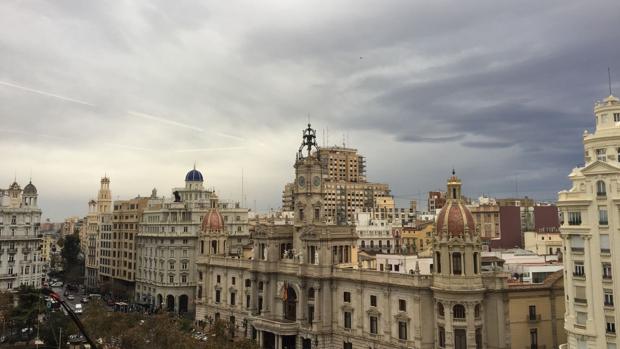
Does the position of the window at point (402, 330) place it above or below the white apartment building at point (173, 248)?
below

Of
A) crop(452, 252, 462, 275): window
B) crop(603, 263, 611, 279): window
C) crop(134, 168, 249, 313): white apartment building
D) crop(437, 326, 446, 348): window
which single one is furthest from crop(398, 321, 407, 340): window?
crop(134, 168, 249, 313): white apartment building

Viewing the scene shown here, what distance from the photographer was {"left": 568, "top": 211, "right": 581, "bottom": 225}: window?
48.3 m

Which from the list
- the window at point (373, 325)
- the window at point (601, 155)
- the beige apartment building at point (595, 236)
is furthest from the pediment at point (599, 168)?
the window at point (373, 325)

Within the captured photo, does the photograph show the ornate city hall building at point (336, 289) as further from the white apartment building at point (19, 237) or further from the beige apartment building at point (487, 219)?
the beige apartment building at point (487, 219)

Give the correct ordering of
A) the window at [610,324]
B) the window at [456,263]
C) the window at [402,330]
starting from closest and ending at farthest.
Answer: the window at [610,324] < the window at [456,263] < the window at [402,330]

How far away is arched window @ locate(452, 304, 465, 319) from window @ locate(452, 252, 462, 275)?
3.38m

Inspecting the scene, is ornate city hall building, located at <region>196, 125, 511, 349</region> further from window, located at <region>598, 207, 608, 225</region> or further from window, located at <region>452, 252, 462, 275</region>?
window, located at <region>598, 207, 608, 225</region>

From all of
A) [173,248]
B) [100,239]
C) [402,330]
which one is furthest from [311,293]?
[100,239]

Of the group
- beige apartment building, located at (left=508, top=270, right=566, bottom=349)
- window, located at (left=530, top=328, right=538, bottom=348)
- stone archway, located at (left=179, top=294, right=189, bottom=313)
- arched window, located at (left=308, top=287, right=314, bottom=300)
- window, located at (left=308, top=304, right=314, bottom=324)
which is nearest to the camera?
beige apartment building, located at (left=508, top=270, right=566, bottom=349)

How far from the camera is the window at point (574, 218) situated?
48.3 metres

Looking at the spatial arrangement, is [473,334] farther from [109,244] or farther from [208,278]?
[109,244]

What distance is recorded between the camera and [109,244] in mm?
131625

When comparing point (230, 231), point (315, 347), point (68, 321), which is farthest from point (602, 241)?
point (230, 231)

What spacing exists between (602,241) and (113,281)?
107219mm
